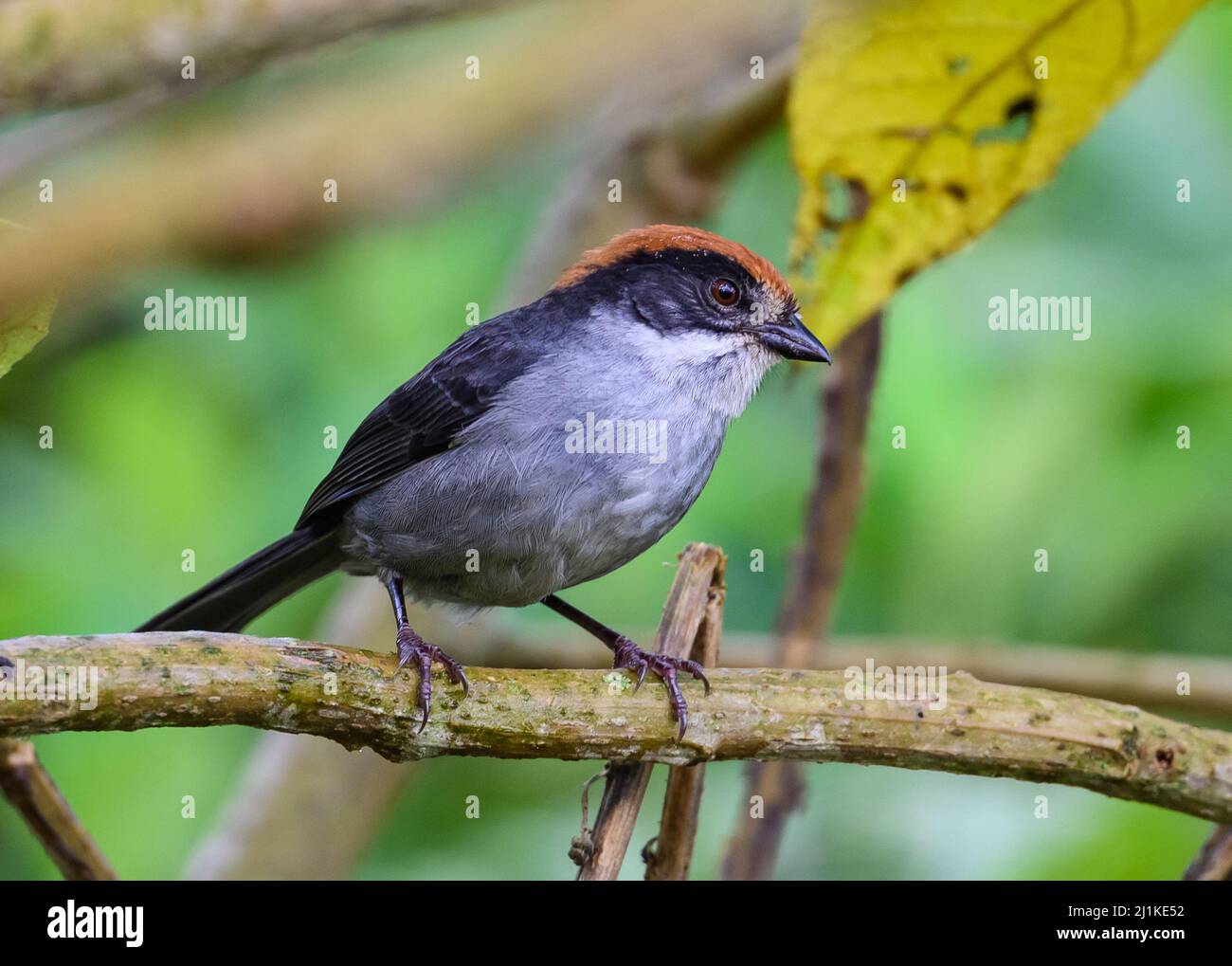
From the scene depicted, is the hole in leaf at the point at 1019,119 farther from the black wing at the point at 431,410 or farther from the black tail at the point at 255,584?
the black tail at the point at 255,584

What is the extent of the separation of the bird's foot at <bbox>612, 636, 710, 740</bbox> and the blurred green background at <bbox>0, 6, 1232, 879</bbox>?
32.9 inches

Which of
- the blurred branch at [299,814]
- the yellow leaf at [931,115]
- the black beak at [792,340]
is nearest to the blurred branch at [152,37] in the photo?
the yellow leaf at [931,115]

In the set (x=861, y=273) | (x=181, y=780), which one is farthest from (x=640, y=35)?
(x=181, y=780)

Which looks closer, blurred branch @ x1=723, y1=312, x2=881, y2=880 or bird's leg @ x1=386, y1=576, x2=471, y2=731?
bird's leg @ x1=386, y1=576, x2=471, y2=731

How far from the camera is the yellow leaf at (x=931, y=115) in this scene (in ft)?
6.34

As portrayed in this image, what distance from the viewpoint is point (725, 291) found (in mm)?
3123

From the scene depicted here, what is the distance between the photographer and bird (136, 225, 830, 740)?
2.92 meters

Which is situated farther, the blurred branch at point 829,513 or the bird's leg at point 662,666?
the blurred branch at point 829,513

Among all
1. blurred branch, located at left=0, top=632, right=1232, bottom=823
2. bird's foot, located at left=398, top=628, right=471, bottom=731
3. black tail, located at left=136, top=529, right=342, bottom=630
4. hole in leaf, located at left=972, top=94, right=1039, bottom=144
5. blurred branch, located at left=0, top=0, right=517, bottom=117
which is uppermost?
hole in leaf, located at left=972, top=94, right=1039, bottom=144

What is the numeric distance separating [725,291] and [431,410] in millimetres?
751

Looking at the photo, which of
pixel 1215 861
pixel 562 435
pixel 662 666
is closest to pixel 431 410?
pixel 562 435

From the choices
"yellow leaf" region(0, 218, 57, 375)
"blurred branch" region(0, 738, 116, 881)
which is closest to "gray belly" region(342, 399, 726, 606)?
"blurred branch" region(0, 738, 116, 881)

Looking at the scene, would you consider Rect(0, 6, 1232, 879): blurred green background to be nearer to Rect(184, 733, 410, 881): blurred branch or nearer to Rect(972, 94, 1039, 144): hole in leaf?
Rect(184, 733, 410, 881): blurred branch

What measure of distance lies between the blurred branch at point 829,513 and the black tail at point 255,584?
1210 mm
